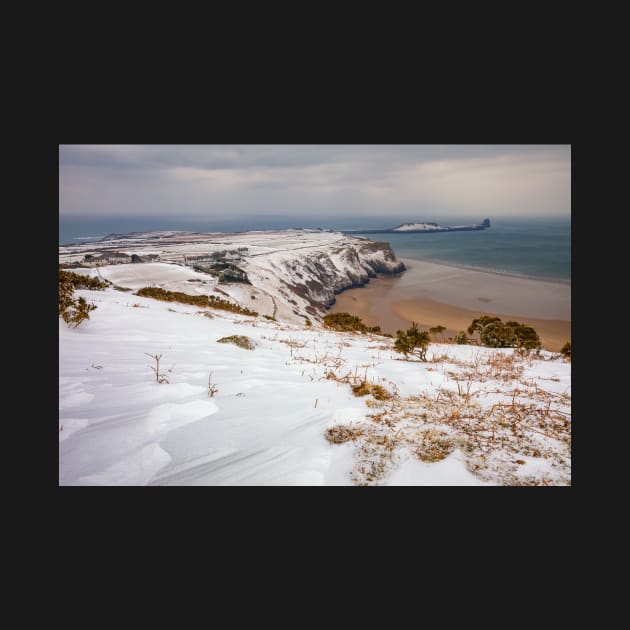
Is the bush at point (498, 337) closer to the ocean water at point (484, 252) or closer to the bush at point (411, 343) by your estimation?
the bush at point (411, 343)

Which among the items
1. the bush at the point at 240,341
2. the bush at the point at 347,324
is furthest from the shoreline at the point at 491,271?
the bush at the point at 240,341

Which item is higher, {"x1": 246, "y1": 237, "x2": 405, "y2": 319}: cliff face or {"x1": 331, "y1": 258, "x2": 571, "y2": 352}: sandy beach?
{"x1": 246, "y1": 237, "x2": 405, "y2": 319}: cliff face

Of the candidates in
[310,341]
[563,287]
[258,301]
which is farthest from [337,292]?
[310,341]

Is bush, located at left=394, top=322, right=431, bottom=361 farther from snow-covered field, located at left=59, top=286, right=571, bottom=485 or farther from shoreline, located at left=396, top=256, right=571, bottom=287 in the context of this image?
shoreline, located at left=396, top=256, right=571, bottom=287

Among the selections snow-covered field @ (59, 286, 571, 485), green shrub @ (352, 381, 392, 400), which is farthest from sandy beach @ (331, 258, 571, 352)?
green shrub @ (352, 381, 392, 400)

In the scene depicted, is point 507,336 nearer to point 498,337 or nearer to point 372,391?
point 498,337

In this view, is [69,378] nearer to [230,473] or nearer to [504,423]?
[230,473]
